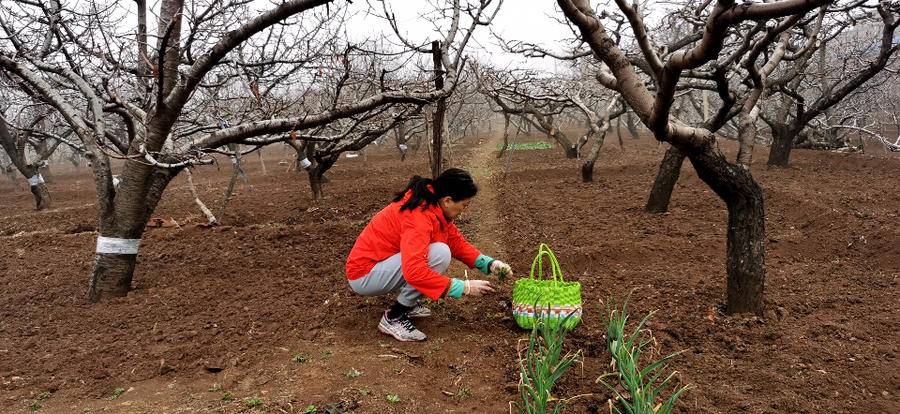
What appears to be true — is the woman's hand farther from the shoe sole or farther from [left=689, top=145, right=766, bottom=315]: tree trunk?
[left=689, top=145, right=766, bottom=315]: tree trunk

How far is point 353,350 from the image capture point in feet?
9.19

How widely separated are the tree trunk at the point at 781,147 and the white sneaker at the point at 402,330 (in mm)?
8827

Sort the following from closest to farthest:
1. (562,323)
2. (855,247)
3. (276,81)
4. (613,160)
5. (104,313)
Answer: (562,323) < (104,313) < (855,247) < (276,81) < (613,160)

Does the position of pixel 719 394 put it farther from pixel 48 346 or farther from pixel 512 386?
pixel 48 346

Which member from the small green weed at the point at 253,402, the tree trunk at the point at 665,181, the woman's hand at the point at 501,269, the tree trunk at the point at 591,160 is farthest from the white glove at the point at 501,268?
the tree trunk at the point at 591,160

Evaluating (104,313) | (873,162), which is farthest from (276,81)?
(873,162)

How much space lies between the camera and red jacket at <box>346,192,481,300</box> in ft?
8.71

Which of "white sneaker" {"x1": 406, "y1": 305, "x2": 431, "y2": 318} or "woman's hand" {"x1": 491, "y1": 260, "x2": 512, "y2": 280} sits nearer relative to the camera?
"woman's hand" {"x1": 491, "y1": 260, "x2": 512, "y2": 280}

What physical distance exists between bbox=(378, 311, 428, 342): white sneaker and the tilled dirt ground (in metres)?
0.05

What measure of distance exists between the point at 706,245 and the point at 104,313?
473 centimetres

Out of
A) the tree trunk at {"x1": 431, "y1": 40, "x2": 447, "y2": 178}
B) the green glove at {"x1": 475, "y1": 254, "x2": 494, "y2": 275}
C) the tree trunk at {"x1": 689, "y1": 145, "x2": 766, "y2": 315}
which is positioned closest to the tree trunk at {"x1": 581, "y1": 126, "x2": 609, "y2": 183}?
the tree trunk at {"x1": 431, "y1": 40, "x2": 447, "y2": 178}

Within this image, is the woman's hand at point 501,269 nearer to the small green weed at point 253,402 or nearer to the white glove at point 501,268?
the white glove at point 501,268

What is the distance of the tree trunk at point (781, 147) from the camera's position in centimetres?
912

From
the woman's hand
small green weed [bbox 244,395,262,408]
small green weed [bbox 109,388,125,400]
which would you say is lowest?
small green weed [bbox 109,388,125,400]
